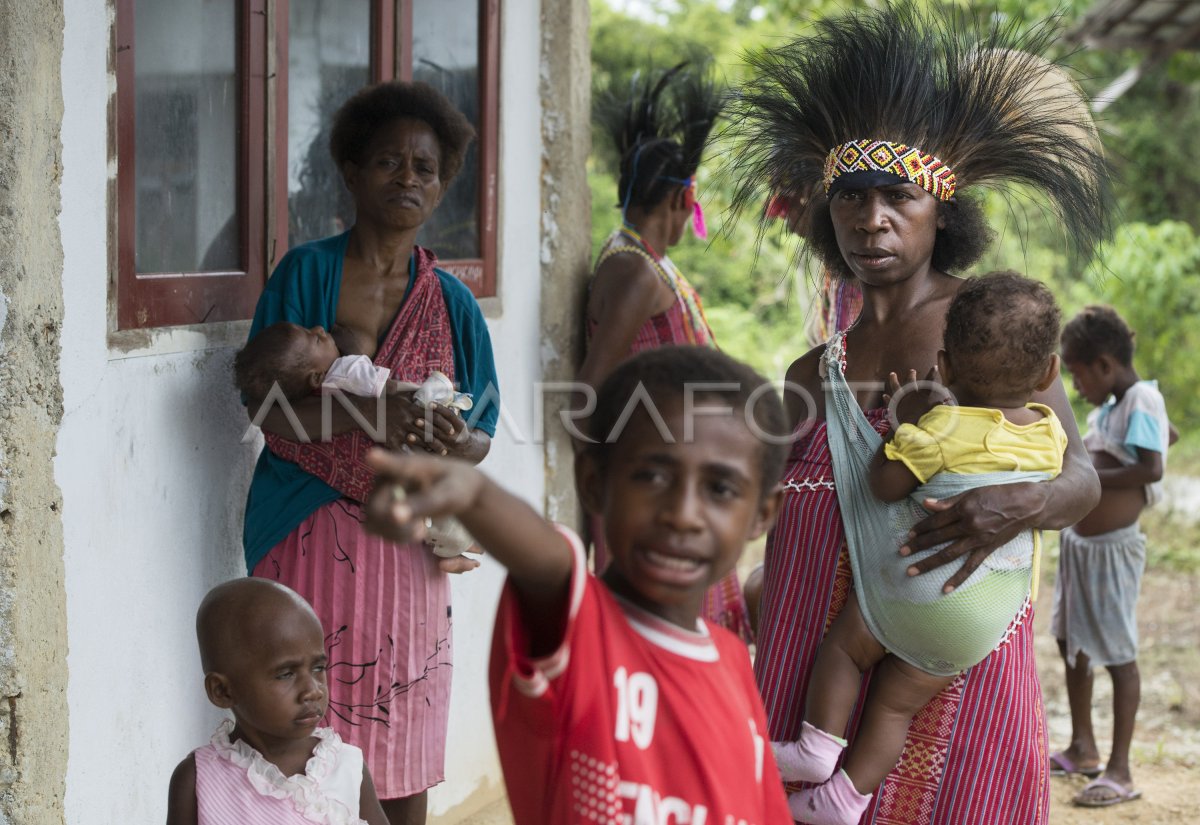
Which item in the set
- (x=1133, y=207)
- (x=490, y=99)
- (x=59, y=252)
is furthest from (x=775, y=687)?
(x=1133, y=207)

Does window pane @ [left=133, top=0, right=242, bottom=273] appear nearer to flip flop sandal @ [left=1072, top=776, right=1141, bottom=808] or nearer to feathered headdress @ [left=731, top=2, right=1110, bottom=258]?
feathered headdress @ [left=731, top=2, right=1110, bottom=258]

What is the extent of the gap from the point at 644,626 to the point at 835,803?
1084mm

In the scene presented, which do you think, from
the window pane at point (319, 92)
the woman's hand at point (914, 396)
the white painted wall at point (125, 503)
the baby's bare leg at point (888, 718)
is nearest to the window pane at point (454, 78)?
the window pane at point (319, 92)

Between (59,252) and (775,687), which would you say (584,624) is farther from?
(59,252)

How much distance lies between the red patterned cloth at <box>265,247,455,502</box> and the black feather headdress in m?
1.91

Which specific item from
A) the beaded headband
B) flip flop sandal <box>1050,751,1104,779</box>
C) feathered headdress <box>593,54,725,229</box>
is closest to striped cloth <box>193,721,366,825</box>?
the beaded headband

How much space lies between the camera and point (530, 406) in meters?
4.58

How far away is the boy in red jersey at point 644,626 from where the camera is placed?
155cm

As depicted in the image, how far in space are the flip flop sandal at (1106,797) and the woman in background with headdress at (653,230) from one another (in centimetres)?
139

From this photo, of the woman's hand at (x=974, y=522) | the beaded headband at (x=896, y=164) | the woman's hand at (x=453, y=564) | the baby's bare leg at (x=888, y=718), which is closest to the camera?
the woman's hand at (x=974, y=522)

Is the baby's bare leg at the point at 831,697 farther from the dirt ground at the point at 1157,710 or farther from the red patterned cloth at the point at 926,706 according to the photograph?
the dirt ground at the point at 1157,710

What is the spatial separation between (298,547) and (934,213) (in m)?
1.53

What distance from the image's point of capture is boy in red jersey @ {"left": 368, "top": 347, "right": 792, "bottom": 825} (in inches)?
61.2

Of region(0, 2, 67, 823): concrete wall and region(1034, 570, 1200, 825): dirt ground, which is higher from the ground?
region(0, 2, 67, 823): concrete wall
